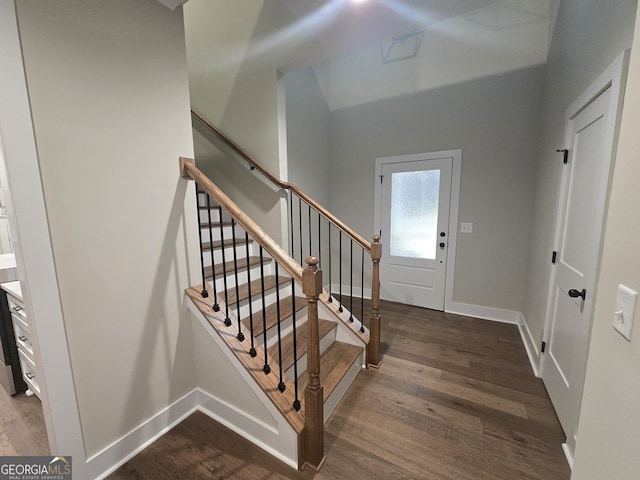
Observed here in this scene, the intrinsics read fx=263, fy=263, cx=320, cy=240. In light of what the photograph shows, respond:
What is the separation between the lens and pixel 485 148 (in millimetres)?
2936

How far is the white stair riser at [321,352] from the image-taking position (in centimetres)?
178

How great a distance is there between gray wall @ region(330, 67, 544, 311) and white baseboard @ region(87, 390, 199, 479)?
9.94 ft

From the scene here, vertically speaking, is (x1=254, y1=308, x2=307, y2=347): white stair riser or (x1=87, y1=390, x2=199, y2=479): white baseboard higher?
(x1=254, y1=308, x2=307, y2=347): white stair riser

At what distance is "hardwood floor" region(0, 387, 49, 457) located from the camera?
1.45 meters

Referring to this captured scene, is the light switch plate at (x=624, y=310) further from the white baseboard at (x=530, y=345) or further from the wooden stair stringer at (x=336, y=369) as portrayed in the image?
the white baseboard at (x=530, y=345)

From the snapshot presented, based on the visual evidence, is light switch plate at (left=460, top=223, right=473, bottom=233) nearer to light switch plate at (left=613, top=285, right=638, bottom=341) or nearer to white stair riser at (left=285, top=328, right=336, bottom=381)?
white stair riser at (left=285, top=328, right=336, bottom=381)

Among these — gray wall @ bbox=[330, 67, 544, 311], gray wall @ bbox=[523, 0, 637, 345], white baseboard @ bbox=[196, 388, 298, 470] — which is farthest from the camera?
gray wall @ bbox=[330, 67, 544, 311]

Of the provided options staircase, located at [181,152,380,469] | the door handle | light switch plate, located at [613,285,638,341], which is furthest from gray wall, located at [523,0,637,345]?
staircase, located at [181,152,380,469]

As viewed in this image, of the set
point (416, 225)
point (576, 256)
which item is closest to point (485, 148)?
point (416, 225)

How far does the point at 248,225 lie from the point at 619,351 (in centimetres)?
133

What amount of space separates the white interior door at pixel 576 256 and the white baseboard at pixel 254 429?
1500mm

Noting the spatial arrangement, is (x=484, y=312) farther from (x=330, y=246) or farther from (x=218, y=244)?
(x=218, y=244)

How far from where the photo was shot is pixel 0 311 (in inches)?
69.9

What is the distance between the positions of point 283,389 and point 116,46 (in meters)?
1.94
